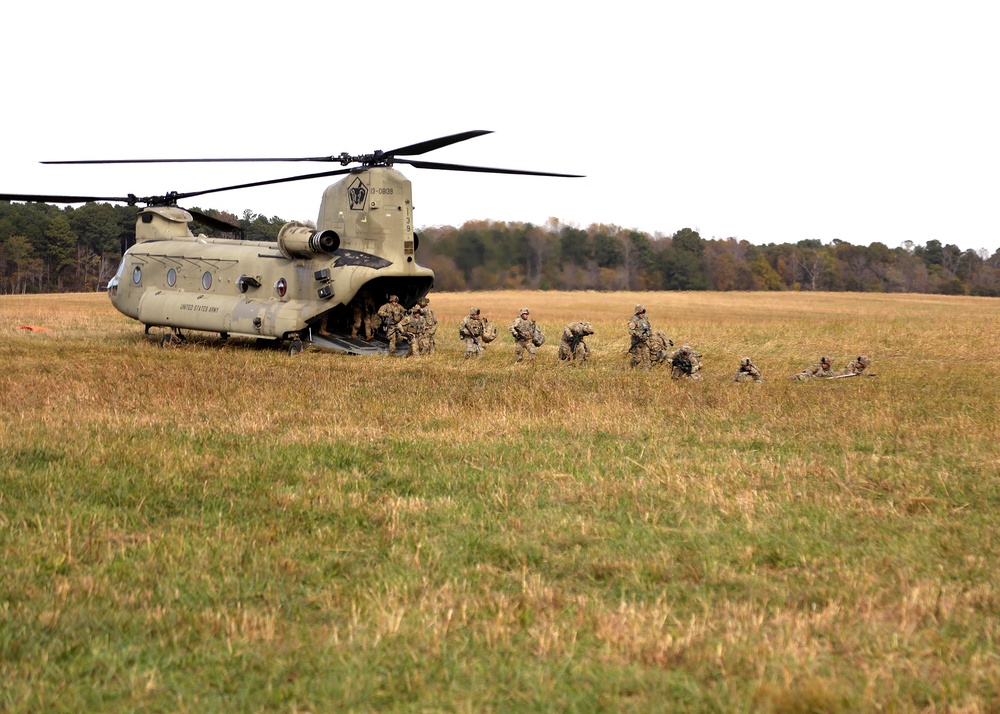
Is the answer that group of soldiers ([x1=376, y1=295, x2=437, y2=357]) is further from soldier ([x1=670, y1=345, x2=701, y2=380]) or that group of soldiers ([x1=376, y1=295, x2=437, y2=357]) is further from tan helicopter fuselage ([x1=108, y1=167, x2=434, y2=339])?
soldier ([x1=670, y1=345, x2=701, y2=380])

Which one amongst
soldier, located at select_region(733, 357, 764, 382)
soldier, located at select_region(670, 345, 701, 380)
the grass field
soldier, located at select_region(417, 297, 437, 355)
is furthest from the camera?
soldier, located at select_region(417, 297, 437, 355)

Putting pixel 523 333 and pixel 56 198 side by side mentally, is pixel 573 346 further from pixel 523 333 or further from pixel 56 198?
pixel 56 198

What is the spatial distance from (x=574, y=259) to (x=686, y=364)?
2601cm

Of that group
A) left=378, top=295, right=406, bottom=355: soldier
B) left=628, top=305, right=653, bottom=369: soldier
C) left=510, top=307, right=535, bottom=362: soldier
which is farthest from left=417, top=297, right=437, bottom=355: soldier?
left=628, top=305, right=653, bottom=369: soldier

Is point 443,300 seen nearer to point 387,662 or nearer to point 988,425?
point 988,425

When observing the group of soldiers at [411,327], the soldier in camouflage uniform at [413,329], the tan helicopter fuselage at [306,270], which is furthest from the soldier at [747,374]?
the tan helicopter fuselage at [306,270]

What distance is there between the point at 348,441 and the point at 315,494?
2.35 m

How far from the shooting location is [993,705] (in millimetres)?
4387

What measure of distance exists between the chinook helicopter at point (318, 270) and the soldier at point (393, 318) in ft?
1.11

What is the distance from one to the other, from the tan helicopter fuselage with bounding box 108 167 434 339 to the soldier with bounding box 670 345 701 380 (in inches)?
281

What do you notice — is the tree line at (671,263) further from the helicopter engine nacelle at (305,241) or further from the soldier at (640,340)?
the soldier at (640,340)

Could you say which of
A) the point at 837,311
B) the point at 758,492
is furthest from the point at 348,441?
the point at 837,311

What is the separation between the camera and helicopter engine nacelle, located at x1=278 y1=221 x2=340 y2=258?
21.7 metres

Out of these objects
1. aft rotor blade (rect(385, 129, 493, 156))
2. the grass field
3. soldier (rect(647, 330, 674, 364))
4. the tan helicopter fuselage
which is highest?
aft rotor blade (rect(385, 129, 493, 156))
